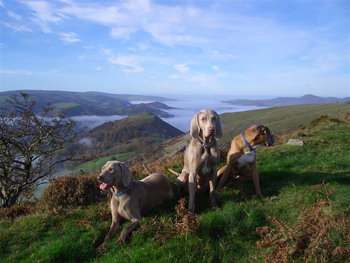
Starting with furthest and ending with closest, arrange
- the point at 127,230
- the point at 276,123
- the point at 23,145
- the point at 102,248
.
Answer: the point at 276,123 → the point at 23,145 → the point at 127,230 → the point at 102,248

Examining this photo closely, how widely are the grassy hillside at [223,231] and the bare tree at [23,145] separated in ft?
13.0

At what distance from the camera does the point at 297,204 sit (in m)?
5.11

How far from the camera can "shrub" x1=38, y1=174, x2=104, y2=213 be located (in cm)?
609

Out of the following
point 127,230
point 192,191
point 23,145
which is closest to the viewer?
point 127,230

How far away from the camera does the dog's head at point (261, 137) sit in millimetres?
5676

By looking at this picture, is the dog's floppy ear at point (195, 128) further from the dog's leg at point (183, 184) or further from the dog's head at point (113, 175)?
the dog's head at point (113, 175)

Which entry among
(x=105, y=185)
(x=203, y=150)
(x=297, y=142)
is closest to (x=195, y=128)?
(x=203, y=150)

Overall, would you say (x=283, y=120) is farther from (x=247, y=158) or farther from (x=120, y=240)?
(x=120, y=240)

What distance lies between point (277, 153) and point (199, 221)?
239 inches

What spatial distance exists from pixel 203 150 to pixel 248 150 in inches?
50.5

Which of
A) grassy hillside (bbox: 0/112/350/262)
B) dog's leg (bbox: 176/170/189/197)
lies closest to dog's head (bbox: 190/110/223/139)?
dog's leg (bbox: 176/170/189/197)

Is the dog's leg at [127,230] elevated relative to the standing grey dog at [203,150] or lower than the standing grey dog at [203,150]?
lower

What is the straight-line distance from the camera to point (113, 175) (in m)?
4.66

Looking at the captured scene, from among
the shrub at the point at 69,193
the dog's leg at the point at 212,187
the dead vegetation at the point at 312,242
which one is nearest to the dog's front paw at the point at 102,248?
the shrub at the point at 69,193
